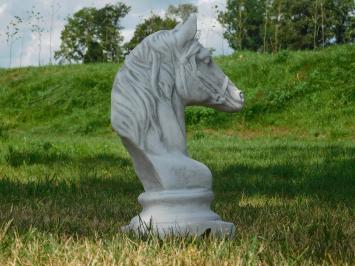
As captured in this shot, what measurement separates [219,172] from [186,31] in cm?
433

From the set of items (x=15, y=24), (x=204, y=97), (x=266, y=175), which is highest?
(x=15, y=24)

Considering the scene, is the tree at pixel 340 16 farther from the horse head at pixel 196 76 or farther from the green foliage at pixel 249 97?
the horse head at pixel 196 76

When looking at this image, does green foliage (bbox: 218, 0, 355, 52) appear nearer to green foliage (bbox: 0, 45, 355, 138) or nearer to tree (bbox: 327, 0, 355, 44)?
tree (bbox: 327, 0, 355, 44)

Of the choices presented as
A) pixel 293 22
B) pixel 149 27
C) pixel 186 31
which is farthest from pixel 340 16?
pixel 186 31

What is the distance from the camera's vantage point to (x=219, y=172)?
27.3 ft

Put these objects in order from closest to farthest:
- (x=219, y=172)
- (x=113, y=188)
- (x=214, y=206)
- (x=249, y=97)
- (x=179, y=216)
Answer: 1. (x=179, y=216)
2. (x=214, y=206)
3. (x=113, y=188)
4. (x=219, y=172)
5. (x=249, y=97)

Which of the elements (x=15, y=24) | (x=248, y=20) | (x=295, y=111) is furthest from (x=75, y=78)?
(x=248, y=20)

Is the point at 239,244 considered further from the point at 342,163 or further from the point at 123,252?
the point at 342,163

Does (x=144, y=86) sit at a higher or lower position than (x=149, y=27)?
lower

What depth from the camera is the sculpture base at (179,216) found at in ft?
13.1

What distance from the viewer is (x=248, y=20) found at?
171ft

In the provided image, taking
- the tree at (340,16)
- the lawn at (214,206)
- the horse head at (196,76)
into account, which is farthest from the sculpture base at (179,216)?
the tree at (340,16)

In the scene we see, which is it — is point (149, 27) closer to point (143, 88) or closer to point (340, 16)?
point (340, 16)

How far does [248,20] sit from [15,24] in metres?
25.0
